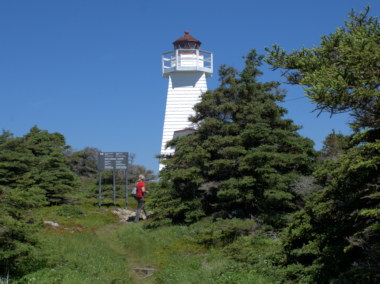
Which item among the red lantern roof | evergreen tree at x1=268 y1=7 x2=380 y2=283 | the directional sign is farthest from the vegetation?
the red lantern roof

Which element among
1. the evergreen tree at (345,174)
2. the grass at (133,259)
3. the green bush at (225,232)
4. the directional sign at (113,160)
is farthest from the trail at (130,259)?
the directional sign at (113,160)

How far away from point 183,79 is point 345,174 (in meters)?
24.8

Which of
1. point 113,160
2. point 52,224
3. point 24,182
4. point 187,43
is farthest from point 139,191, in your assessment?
point 187,43

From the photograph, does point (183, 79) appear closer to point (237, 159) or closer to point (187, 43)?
point (187, 43)

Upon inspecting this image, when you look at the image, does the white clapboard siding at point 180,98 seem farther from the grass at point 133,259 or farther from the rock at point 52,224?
the rock at point 52,224

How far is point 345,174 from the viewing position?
5926 millimetres

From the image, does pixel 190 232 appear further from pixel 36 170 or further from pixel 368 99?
pixel 36 170

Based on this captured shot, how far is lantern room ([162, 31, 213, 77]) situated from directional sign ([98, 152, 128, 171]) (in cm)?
1063

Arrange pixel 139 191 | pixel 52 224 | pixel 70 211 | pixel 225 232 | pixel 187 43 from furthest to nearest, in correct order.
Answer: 1. pixel 187 43
2. pixel 70 211
3. pixel 139 191
4. pixel 52 224
5. pixel 225 232

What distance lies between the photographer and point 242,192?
11.5 meters

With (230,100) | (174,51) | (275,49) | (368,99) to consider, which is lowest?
(368,99)

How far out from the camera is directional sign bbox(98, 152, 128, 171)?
69.9 feet

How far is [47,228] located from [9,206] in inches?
200

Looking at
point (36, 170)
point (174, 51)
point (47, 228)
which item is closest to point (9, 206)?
point (47, 228)
